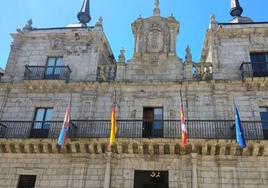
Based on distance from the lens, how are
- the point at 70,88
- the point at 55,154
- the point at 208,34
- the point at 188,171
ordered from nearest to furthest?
1. the point at 188,171
2. the point at 55,154
3. the point at 70,88
4. the point at 208,34

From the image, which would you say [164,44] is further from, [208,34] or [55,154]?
[55,154]

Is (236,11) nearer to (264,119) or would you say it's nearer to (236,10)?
(236,10)

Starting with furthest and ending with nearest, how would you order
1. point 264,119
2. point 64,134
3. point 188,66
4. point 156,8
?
point 156,8
point 188,66
point 264,119
point 64,134

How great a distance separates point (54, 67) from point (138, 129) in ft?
19.2

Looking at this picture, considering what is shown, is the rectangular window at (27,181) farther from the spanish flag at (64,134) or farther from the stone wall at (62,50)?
the stone wall at (62,50)

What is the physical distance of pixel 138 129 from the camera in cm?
1499

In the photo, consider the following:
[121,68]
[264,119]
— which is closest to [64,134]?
[121,68]

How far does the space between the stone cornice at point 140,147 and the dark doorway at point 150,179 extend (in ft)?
3.28

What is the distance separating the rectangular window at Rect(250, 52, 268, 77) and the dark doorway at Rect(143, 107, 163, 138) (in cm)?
497

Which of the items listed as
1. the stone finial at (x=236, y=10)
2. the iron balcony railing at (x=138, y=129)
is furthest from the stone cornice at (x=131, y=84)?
the stone finial at (x=236, y=10)

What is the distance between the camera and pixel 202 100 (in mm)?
15820

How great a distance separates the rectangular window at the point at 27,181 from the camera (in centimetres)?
1455

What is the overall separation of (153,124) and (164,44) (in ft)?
15.4

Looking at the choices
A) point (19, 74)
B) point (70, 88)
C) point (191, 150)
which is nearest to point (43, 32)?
point (19, 74)
